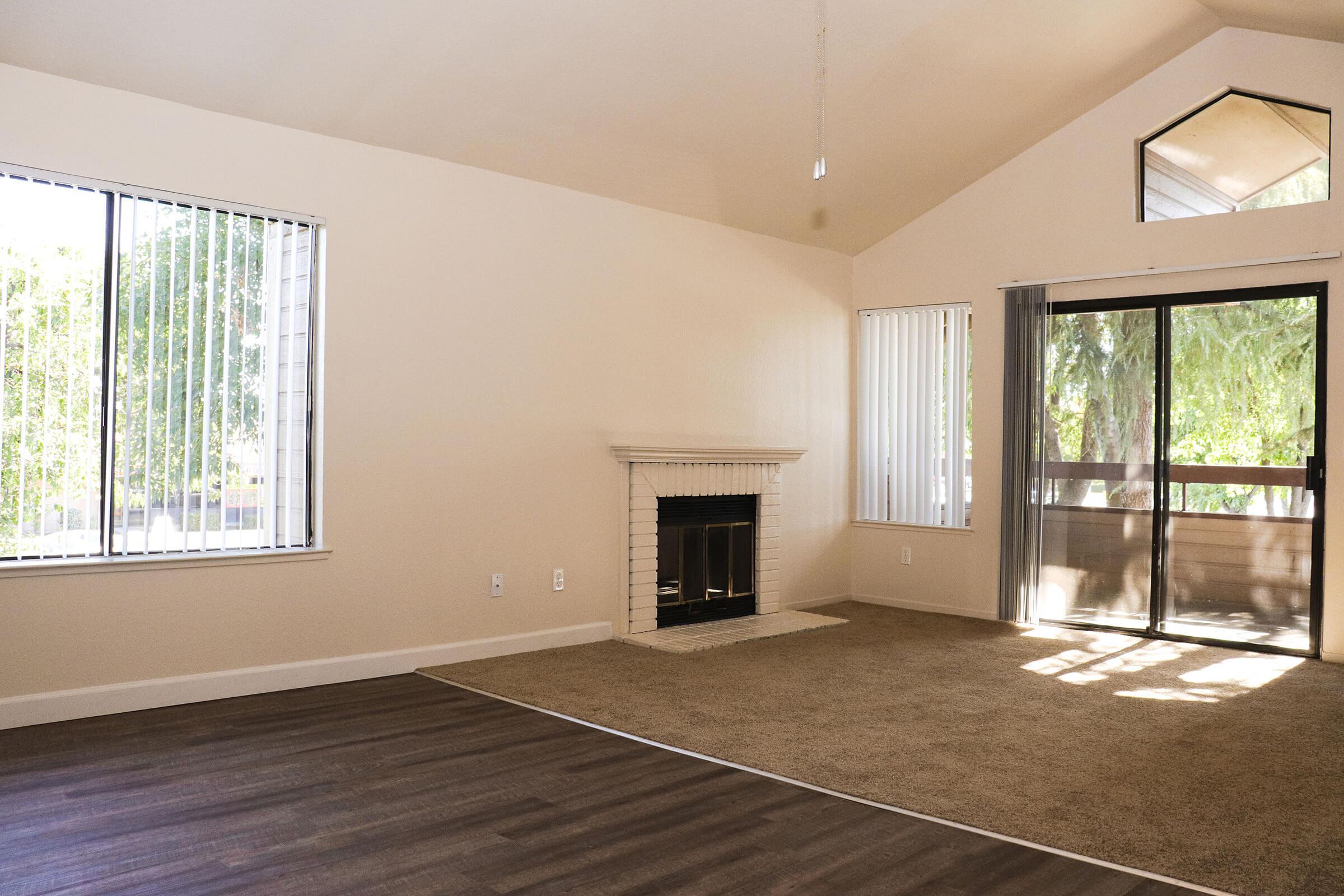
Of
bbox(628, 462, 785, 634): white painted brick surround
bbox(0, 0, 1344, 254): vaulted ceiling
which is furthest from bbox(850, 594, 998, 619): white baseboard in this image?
bbox(0, 0, 1344, 254): vaulted ceiling

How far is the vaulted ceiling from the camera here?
3771mm

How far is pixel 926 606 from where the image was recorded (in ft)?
22.5

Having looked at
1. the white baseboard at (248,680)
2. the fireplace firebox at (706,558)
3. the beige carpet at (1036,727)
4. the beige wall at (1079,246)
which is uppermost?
the beige wall at (1079,246)

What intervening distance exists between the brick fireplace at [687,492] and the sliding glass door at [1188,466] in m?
1.81

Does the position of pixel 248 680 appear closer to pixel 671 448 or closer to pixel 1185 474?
pixel 671 448

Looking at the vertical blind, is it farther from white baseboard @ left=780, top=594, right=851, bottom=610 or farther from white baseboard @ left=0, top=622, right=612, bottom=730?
white baseboard @ left=0, top=622, right=612, bottom=730

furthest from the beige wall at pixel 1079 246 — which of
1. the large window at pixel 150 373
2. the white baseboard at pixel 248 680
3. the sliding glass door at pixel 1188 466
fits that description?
the large window at pixel 150 373

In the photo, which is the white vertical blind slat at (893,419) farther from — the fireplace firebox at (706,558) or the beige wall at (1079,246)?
the fireplace firebox at (706,558)

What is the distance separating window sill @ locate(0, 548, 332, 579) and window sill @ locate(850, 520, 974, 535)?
13.7 feet

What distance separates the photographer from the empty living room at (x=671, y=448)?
2.96 meters

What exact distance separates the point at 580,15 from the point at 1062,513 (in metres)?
4.33

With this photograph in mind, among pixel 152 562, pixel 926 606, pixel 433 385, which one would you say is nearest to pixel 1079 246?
pixel 926 606

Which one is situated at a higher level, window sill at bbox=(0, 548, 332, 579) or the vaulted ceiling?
the vaulted ceiling

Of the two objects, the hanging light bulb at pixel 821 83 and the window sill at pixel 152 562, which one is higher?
the hanging light bulb at pixel 821 83
